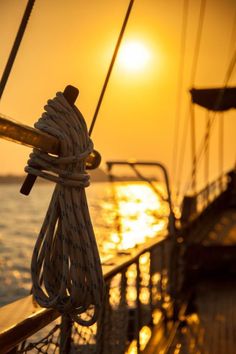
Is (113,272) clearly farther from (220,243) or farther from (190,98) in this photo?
(190,98)

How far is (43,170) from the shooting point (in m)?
1.93

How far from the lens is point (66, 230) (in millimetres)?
1940

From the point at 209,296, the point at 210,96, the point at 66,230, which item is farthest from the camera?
the point at 210,96

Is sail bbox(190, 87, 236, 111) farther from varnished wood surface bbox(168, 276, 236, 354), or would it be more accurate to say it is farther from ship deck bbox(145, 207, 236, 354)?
varnished wood surface bbox(168, 276, 236, 354)

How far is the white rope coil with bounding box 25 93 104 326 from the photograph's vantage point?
1.92m

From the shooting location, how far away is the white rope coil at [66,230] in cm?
192

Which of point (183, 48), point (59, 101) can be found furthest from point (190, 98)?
point (59, 101)

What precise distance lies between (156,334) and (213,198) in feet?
35.5

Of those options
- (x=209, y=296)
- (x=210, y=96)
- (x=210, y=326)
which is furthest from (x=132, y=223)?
(x=210, y=326)

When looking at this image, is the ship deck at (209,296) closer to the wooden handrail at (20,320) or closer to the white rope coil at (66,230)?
the wooden handrail at (20,320)

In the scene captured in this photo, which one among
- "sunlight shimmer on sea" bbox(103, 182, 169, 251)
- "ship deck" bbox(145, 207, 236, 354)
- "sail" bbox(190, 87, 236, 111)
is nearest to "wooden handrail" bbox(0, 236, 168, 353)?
"sunlight shimmer on sea" bbox(103, 182, 169, 251)

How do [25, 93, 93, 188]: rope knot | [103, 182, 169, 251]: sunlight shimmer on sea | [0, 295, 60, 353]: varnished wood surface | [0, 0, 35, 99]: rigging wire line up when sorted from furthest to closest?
[103, 182, 169, 251]: sunlight shimmer on sea → [0, 0, 35, 99]: rigging wire → [25, 93, 93, 188]: rope knot → [0, 295, 60, 353]: varnished wood surface

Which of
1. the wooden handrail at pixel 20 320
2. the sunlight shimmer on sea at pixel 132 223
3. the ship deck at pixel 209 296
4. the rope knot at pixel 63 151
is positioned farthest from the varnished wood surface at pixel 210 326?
the rope knot at pixel 63 151

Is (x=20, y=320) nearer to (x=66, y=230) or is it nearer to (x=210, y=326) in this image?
(x=66, y=230)
